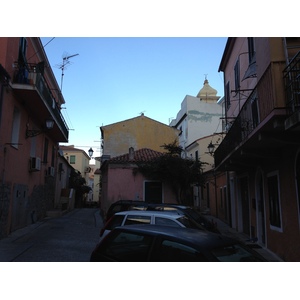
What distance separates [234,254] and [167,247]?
2.78ft

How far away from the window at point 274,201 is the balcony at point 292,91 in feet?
10.8

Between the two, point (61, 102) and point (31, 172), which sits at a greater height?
point (61, 102)

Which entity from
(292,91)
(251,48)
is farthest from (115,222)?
(251,48)

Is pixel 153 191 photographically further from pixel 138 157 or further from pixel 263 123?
pixel 263 123

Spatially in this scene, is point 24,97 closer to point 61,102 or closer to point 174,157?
point 174,157

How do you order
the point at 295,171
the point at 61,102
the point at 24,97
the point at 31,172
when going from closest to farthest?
1. the point at 295,171
2. the point at 24,97
3. the point at 31,172
4. the point at 61,102

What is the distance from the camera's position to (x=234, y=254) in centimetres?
371

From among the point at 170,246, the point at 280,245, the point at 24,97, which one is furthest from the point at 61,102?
the point at 170,246

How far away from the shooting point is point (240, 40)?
42.7ft

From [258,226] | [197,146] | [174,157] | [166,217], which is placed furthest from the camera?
[197,146]

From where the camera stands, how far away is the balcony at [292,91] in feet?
19.1

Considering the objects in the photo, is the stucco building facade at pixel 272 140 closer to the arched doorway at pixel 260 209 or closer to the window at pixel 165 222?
the arched doorway at pixel 260 209

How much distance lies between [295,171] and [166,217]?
345cm

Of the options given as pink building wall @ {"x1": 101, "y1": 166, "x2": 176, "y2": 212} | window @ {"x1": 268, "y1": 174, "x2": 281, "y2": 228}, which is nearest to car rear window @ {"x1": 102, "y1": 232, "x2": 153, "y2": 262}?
window @ {"x1": 268, "y1": 174, "x2": 281, "y2": 228}
